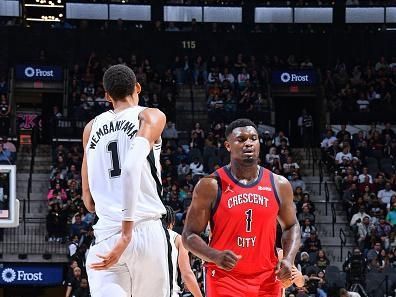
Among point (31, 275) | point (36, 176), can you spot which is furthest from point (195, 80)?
point (31, 275)

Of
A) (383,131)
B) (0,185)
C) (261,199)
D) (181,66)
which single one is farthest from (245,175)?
(181,66)

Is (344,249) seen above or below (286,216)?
below

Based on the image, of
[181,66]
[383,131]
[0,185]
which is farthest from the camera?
[181,66]

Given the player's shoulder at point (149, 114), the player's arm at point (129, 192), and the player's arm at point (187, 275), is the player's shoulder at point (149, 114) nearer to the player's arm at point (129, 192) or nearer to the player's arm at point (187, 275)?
the player's arm at point (129, 192)

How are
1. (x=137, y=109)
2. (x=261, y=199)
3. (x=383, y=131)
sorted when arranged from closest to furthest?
(x=137, y=109) → (x=261, y=199) → (x=383, y=131)

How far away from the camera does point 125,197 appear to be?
5.74 metres

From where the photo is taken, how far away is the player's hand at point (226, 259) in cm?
643

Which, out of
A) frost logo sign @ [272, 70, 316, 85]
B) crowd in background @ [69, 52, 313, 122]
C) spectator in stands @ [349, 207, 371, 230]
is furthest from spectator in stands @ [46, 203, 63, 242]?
frost logo sign @ [272, 70, 316, 85]

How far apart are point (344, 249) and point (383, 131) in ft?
18.1

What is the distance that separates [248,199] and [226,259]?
587 mm

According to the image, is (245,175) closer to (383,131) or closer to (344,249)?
(344,249)

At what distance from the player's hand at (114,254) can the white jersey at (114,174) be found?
7.5 inches

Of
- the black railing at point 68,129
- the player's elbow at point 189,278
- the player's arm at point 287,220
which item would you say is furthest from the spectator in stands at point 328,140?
the player's arm at point 287,220

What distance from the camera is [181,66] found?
3198 cm
